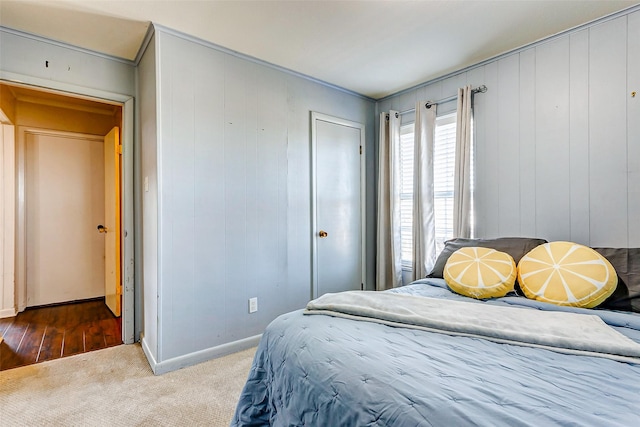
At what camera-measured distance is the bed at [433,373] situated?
772mm

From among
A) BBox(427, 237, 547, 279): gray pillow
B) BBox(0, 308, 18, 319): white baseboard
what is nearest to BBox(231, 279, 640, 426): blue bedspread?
BBox(427, 237, 547, 279): gray pillow

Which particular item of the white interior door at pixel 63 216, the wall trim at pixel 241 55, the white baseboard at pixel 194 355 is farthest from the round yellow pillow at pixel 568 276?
the white interior door at pixel 63 216

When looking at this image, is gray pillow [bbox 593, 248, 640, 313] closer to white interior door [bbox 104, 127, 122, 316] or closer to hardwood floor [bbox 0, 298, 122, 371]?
hardwood floor [bbox 0, 298, 122, 371]

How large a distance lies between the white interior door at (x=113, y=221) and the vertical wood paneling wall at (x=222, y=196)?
0.75 meters

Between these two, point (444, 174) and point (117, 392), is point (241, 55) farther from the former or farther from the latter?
point (117, 392)

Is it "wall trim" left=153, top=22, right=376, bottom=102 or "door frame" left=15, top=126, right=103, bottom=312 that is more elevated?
"wall trim" left=153, top=22, right=376, bottom=102

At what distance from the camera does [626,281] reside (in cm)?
167

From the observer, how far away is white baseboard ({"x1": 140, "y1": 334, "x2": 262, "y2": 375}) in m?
2.20

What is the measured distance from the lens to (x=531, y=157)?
241 centimetres

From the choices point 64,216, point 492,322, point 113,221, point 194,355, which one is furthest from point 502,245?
point 64,216

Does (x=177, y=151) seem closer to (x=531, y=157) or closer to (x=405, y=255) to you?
(x=405, y=255)

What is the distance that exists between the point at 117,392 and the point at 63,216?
2882 millimetres

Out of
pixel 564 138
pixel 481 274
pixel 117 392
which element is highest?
pixel 564 138

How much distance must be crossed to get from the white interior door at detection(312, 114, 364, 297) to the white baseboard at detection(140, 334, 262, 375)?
0.82 metres
